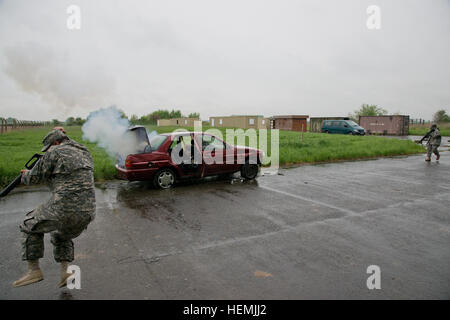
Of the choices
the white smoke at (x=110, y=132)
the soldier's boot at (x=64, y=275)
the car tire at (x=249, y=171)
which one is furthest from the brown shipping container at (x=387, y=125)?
the soldier's boot at (x=64, y=275)

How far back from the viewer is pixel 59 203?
312 cm

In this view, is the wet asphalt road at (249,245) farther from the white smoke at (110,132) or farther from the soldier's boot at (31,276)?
the white smoke at (110,132)

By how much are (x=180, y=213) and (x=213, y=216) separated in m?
0.69

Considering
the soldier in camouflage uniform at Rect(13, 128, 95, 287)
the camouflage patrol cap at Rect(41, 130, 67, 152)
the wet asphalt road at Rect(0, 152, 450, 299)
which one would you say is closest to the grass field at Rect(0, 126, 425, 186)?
the wet asphalt road at Rect(0, 152, 450, 299)

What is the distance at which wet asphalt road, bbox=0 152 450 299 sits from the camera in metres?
3.22

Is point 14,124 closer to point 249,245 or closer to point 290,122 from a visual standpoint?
point 290,122

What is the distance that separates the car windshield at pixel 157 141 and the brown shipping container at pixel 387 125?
1339 inches

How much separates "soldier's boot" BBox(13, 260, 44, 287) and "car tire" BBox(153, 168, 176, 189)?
15.8ft

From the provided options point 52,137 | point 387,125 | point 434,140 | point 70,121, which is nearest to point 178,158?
point 70,121

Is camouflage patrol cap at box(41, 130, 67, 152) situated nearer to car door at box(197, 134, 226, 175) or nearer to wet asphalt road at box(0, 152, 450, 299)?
wet asphalt road at box(0, 152, 450, 299)

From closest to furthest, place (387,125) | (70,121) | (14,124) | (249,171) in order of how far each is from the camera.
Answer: (249,171), (70,121), (14,124), (387,125)

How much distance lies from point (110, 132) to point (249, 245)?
5.19 metres

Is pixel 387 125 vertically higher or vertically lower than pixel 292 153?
higher

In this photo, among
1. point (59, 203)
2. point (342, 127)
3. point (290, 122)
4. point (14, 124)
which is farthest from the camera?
point (290, 122)
